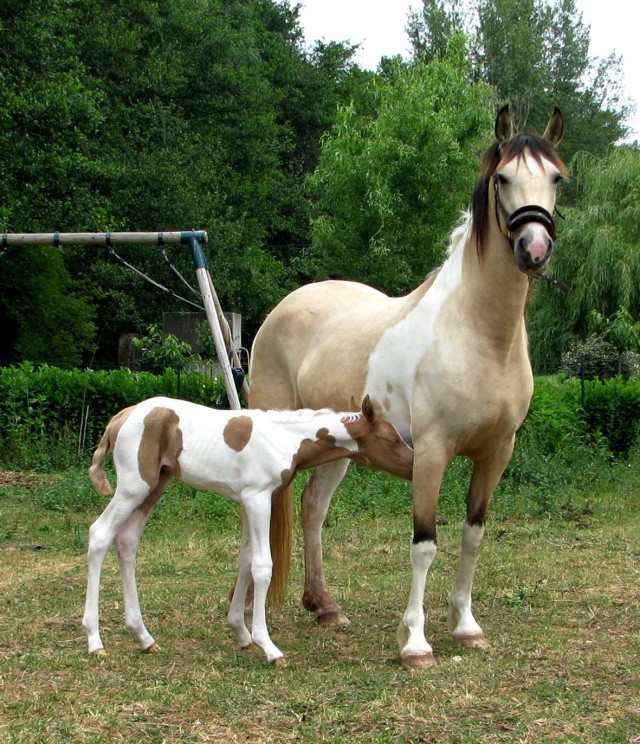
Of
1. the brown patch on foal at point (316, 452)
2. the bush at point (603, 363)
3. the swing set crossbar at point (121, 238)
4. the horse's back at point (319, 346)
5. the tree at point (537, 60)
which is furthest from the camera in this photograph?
the tree at point (537, 60)

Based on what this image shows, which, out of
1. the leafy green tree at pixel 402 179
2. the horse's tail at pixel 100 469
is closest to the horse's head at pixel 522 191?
the horse's tail at pixel 100 469

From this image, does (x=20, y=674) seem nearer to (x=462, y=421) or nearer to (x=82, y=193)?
(x=462, y=421)

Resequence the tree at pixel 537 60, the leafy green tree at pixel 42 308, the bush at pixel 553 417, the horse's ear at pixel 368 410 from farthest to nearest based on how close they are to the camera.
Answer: the tree at pixel 537 60, the leafy green tree at pixel 42 308, the bush at pixel 553 417, the horse's ear at pixel 368 410

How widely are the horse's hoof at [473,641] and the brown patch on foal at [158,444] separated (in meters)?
1.73

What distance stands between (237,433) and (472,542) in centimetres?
139

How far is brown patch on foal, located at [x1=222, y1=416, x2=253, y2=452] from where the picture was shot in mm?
5113

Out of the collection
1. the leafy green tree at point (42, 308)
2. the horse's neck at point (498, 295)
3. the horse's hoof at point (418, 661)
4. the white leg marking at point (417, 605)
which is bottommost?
the leafy green tree at point (42, 308)

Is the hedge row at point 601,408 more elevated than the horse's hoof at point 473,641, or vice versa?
the horse's hoof at point 473,641

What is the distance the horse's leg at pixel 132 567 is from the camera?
523 cm

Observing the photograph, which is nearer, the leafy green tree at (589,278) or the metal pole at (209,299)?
the metal pole at (209,299)

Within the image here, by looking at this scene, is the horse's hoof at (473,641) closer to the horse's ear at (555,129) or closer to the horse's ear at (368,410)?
the horse's ear at (368,410)

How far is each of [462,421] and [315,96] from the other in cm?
3412

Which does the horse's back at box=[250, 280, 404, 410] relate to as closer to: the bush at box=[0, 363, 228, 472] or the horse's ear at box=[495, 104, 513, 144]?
the horse's ear at box=[495, 104, 513, 144]

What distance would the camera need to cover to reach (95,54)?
26.1m
